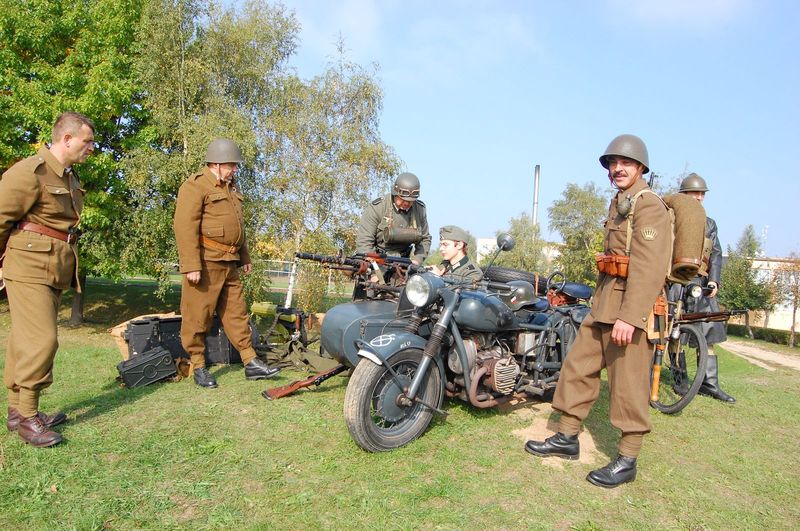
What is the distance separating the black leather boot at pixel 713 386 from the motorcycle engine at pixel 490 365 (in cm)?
272

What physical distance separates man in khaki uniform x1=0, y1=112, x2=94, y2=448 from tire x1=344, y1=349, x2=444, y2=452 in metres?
1.87

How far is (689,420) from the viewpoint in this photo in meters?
4.57

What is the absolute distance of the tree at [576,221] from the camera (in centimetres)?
3241

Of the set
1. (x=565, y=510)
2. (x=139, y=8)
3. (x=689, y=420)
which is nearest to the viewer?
(x=565, y=510)

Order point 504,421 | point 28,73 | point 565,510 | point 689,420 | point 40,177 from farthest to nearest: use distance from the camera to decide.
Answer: point 28,73
point 689,420
point 504,421
point 40,177
point 565,510

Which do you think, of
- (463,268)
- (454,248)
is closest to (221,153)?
(454,248)

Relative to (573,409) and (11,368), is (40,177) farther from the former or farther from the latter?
(573,409)

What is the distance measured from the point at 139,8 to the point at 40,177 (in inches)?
422

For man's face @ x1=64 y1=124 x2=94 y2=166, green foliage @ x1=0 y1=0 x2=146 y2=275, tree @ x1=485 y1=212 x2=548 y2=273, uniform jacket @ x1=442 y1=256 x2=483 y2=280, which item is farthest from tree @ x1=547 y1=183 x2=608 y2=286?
man's face @ x1=64 y1=124 x2=94 y2=166

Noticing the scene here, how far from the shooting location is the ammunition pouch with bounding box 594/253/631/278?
321 centimetres

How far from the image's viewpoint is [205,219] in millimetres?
4711

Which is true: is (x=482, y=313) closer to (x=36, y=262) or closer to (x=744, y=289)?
(x=36, y=262)

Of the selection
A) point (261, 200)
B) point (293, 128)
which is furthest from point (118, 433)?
point (293, 128)

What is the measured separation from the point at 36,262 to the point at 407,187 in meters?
3.30
